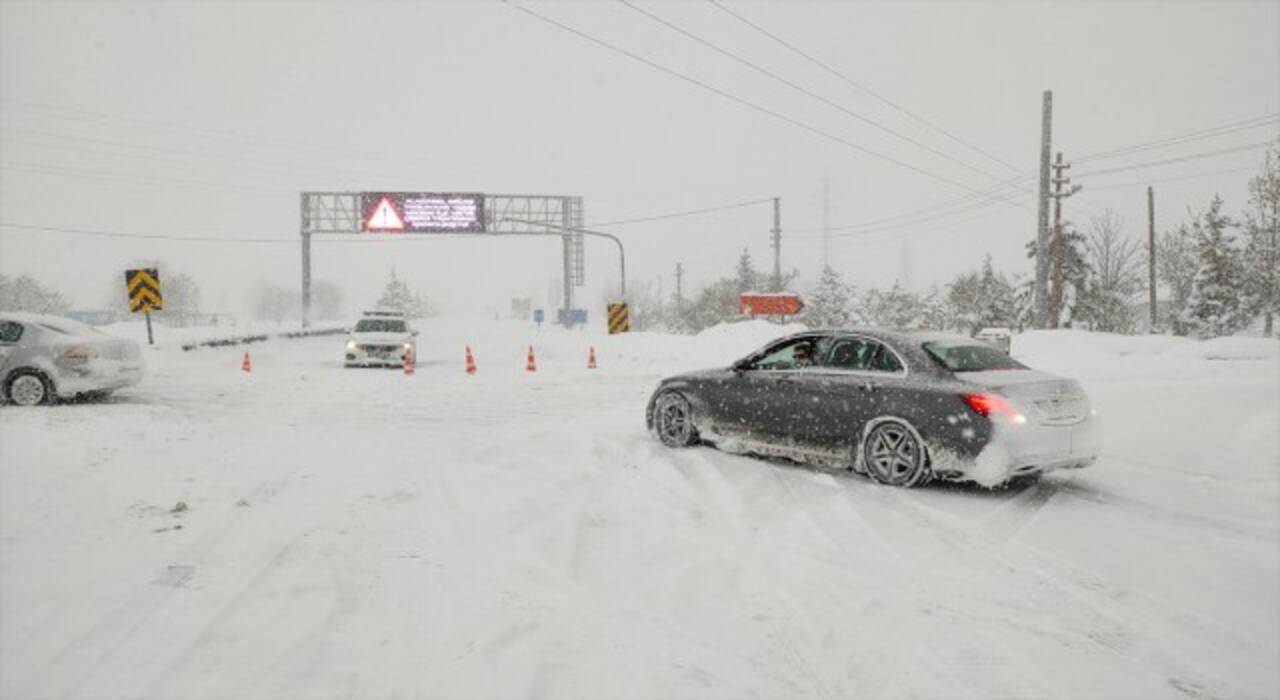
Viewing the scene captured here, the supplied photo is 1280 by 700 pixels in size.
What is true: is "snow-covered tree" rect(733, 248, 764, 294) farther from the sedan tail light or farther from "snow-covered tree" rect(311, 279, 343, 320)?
"snow-covered tree" rect(311, 279, 343, 320)

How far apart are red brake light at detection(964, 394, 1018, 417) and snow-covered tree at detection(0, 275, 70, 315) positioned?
332 ft

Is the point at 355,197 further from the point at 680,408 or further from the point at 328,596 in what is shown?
the point at 328,596

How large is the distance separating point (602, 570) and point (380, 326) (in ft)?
64.7

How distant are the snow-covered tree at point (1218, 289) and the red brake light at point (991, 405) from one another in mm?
51359

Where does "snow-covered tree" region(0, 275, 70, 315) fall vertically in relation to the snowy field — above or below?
above

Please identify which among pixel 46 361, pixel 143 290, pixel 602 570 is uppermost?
pixel 143 290

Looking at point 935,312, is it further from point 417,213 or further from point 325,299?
point 325,299

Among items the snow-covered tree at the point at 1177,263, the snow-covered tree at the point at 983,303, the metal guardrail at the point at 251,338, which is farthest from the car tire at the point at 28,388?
the snow-covered tree at the point at 1177,263

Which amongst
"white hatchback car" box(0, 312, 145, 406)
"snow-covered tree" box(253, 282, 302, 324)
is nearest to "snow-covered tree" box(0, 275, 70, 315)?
"snow-covered tree" box(253, 282, 302, 324)

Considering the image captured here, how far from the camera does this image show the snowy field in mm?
3363

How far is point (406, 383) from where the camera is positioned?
1750 centimetres

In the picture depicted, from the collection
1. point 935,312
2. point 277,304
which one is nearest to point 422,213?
point 935,312

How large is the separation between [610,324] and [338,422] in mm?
19238

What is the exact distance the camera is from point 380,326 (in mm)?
22891
